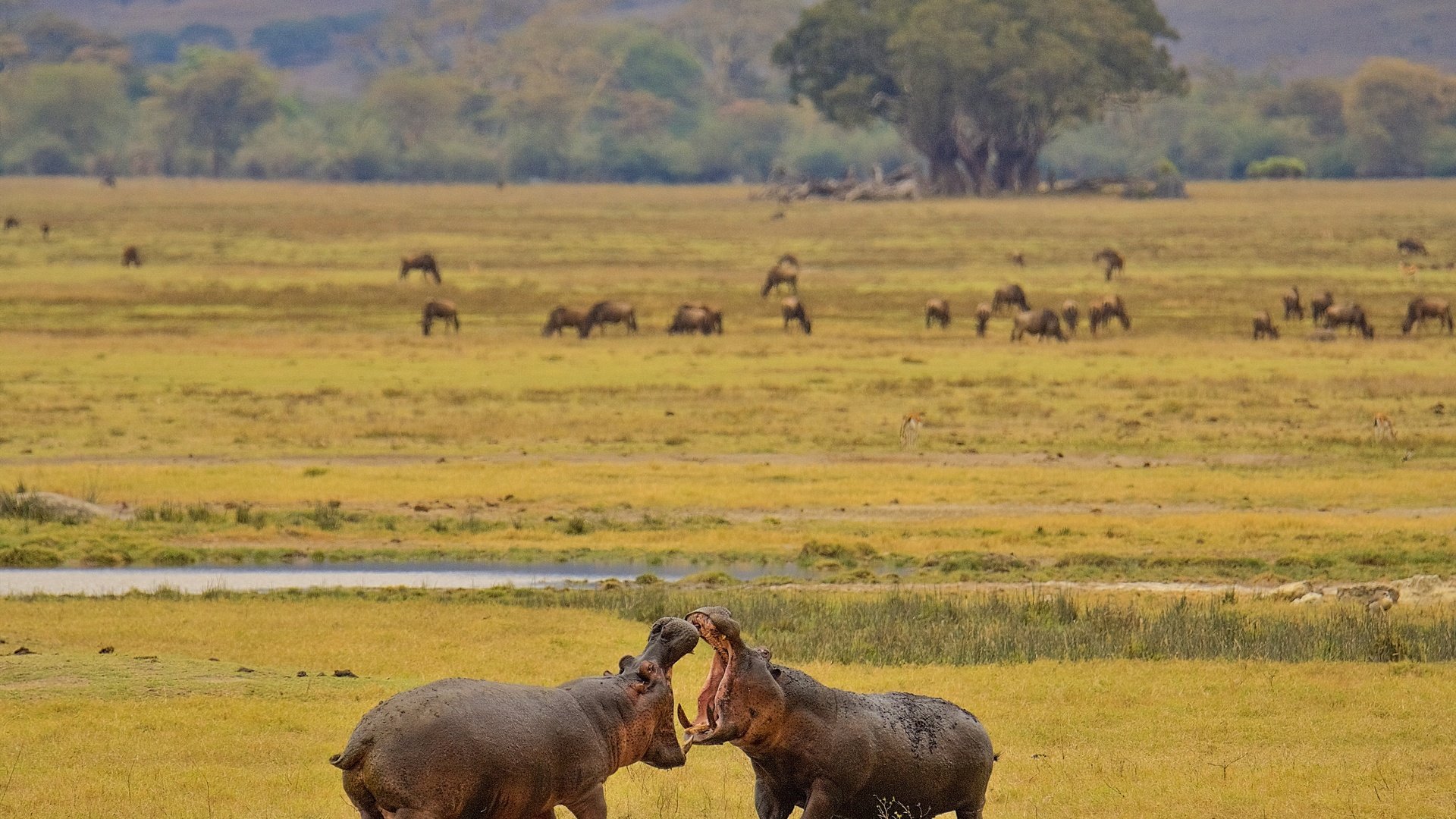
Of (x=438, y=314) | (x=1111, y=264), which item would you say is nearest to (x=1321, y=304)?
(x=1111, y=264)

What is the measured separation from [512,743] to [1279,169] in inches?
5151

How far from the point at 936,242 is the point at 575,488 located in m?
51.1

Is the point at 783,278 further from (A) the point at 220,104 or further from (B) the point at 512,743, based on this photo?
(A) the point at 220,104

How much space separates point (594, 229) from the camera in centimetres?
8581

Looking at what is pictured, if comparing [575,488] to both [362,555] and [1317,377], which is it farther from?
[1317,377]

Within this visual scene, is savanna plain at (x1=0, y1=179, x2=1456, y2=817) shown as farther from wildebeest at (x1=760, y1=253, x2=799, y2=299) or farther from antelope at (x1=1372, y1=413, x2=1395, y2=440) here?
wildebeest at (x1=760, y1=253, x2=799, y2=299)

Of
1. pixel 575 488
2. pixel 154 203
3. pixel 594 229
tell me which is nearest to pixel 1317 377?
pixel 575 488

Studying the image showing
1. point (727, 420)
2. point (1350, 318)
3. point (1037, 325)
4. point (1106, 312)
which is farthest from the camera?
point (1106, 312)

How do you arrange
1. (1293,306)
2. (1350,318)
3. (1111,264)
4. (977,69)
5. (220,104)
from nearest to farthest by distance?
(1350,318), (1293,306), (1111,264), (977,69), (220,104)

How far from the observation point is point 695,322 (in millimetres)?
44406

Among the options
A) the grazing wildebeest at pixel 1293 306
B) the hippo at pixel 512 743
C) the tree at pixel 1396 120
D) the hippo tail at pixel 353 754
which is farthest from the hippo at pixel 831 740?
the tree at pixel 1396 120

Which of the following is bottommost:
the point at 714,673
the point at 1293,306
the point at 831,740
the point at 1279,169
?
the point at 1293,306

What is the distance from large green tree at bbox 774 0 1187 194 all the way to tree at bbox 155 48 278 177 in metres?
58.2

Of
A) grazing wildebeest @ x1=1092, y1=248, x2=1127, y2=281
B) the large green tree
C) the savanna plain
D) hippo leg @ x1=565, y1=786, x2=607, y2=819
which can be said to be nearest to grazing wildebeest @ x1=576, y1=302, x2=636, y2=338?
the savanna plain
